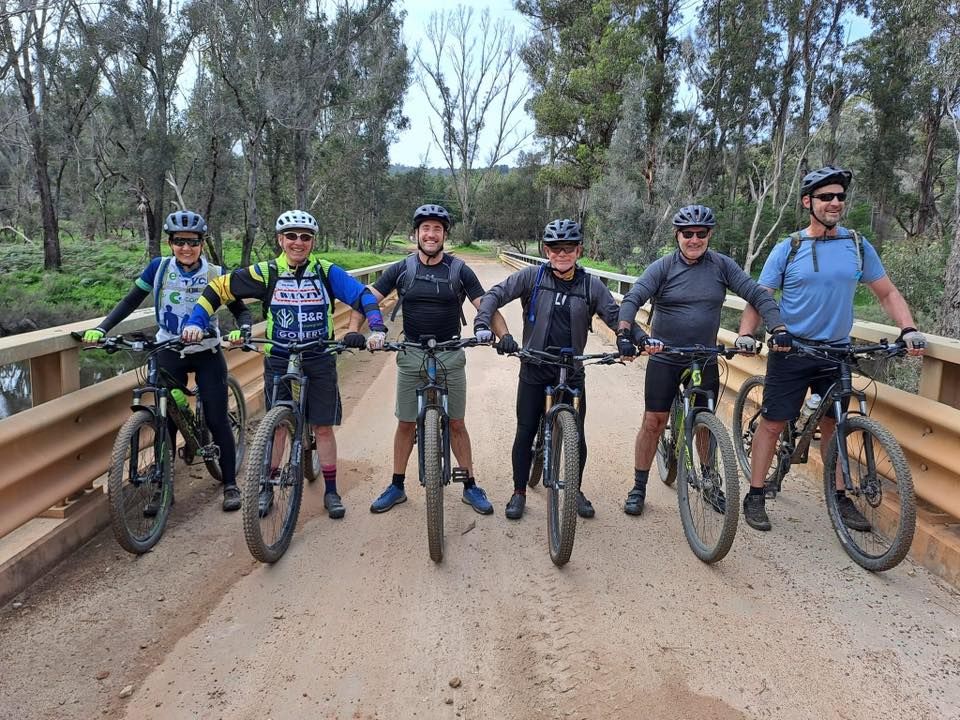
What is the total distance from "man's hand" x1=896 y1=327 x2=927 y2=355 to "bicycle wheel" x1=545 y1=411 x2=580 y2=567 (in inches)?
76.9

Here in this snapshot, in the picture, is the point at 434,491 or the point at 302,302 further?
the point at 302,302

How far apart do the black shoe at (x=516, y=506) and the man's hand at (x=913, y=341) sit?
8.13 ft

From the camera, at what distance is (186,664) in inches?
104

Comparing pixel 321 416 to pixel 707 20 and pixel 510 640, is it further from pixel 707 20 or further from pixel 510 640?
pixel 707 20

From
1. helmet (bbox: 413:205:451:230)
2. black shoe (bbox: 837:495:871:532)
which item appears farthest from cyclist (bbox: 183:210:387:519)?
black shoe (bbox: 837:495:871:532)

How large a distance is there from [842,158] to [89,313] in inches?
1426

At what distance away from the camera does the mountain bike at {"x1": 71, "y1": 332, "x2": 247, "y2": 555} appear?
3311 mm

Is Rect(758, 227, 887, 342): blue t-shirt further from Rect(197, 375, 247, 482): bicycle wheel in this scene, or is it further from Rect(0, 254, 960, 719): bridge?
Rect(197, 375, 247, 482): bicycle wheel

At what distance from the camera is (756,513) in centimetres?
401

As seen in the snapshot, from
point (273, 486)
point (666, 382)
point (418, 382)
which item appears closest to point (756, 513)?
point (666, 382)

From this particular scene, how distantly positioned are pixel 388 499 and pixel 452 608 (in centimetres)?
127

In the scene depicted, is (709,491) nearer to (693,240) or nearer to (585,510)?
(585,510)

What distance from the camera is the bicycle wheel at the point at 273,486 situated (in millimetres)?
3250

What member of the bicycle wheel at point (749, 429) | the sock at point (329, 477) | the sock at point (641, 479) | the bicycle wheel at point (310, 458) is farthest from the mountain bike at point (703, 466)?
the bicycle wheel at point (310, 458)
